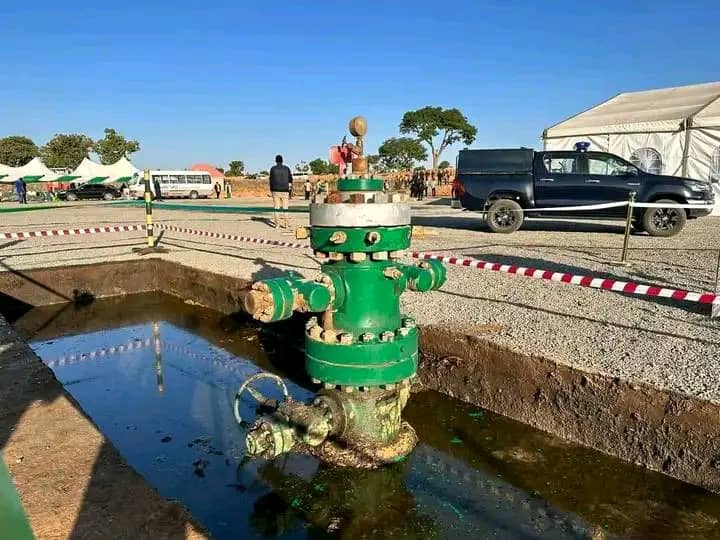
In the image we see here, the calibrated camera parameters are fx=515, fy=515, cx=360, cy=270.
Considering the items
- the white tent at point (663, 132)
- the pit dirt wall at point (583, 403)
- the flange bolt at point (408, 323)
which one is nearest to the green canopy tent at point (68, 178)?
the white tent at point (663, 132)

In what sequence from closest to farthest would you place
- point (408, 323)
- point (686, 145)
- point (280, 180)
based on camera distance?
point (408, 323) → point (280, 180) → point (686, 145)

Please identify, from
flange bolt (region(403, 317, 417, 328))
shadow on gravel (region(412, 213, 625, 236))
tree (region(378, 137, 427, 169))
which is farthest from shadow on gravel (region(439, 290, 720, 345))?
tree (region(378, 137, 427, 169))

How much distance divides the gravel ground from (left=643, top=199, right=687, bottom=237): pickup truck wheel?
1.01 feet

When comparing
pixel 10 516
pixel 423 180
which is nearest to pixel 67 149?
pixel 423 180

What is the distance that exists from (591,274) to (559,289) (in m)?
0.87

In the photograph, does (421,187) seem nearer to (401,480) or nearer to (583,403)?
(583,403)

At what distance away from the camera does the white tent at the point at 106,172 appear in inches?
1469

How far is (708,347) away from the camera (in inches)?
146

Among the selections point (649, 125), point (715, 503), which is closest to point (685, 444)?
point (715, 503)

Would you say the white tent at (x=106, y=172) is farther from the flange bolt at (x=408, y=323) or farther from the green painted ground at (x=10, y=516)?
the green painted ground at (x=10, y=516)

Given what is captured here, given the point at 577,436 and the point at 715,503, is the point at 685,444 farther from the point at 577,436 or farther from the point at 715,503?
the point at 577,436

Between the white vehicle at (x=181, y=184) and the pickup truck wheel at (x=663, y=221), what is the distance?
3235cm

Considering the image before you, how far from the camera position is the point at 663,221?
10414mm

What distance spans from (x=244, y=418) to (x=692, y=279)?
5367mm
